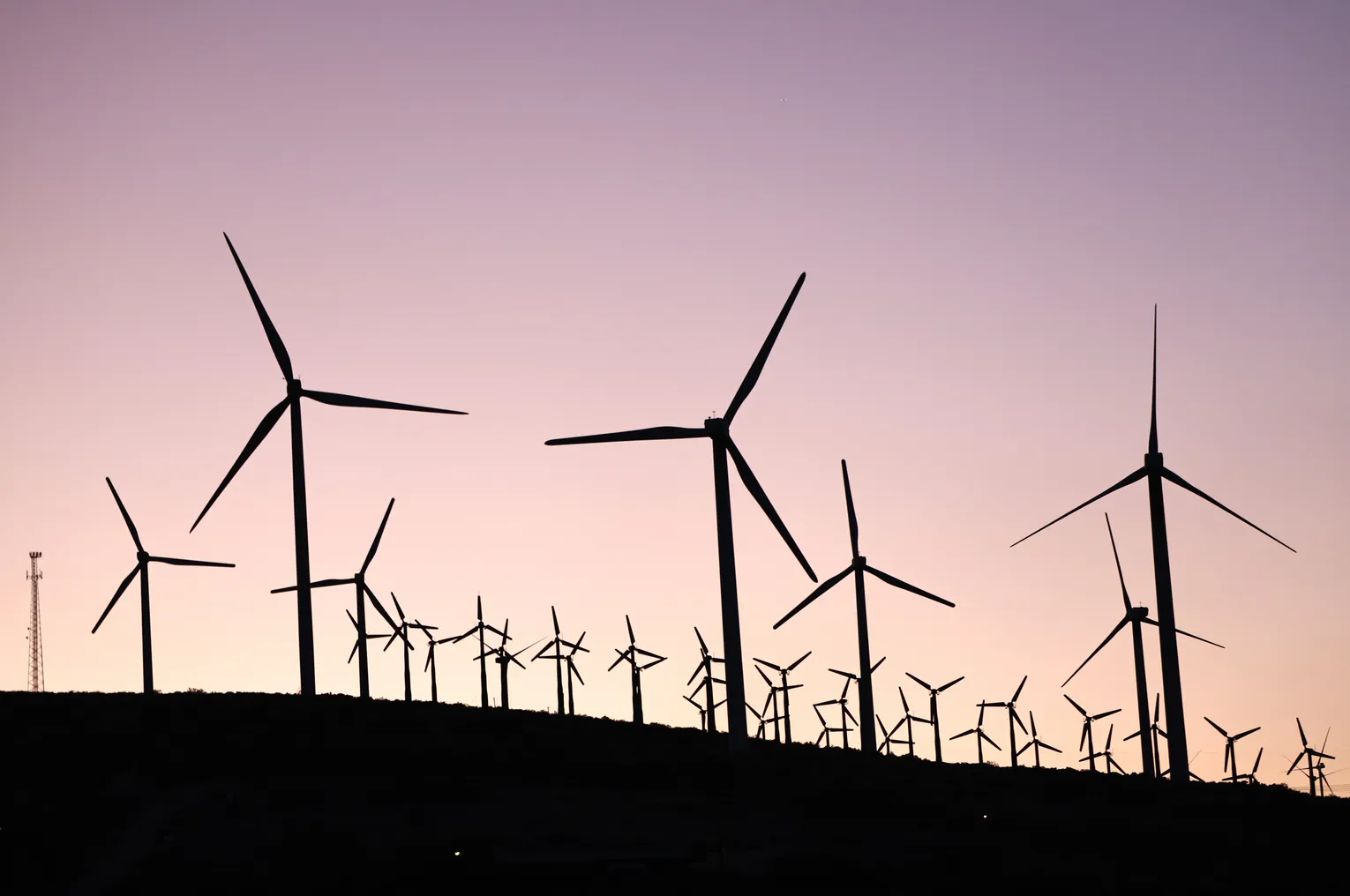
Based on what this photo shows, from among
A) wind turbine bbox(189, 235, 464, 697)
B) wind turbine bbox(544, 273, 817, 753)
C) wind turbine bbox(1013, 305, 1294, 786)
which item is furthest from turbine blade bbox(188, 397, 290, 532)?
wind turbine bbox(1013, 305, 1294, 786)

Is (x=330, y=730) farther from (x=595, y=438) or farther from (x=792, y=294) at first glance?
(x=792, y=294)

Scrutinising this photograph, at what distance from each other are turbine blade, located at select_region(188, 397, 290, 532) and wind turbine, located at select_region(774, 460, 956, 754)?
1385 inches

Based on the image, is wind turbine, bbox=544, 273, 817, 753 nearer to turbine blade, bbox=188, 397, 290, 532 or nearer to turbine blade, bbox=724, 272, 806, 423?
turbine blade, bbox=724, 272, 806, 423

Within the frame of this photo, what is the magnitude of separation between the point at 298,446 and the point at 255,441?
6.35 m

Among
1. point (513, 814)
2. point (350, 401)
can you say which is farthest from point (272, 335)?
point (513, 814)

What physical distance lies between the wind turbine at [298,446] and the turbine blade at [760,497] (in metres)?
16.3

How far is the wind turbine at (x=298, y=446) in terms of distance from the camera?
3514 inches

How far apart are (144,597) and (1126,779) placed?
73746mm

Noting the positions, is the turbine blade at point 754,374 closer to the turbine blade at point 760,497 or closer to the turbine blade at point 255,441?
the turbine blade at point 760,497

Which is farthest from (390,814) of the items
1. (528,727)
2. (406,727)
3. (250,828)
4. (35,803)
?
(528,727)

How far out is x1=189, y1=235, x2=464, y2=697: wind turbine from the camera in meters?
89.2

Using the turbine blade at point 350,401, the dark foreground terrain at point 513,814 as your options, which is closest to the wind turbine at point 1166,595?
the dark foreground terrain at point 513,814

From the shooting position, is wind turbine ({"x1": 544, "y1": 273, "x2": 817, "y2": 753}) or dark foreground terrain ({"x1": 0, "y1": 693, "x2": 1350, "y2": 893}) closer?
dark foreground terrain ({"x1": 0, "y1": 693, "x2": 1350, "y2": 893})

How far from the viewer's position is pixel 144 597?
120875 mm
